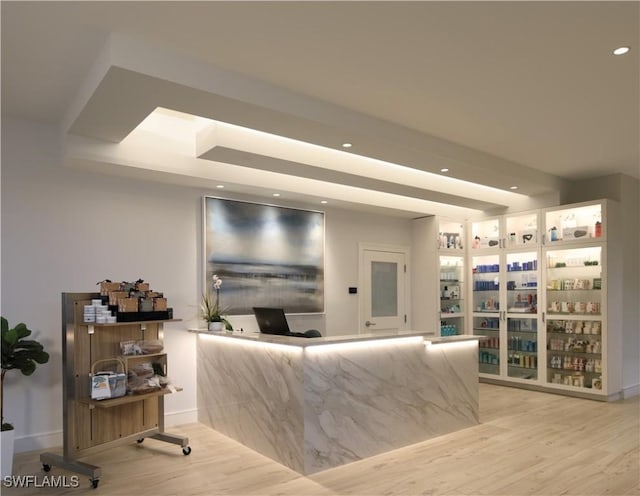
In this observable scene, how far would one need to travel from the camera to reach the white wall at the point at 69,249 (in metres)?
4.42

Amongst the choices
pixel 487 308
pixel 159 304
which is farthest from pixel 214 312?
pixel 487 308

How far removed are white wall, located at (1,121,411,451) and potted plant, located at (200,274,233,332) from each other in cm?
14

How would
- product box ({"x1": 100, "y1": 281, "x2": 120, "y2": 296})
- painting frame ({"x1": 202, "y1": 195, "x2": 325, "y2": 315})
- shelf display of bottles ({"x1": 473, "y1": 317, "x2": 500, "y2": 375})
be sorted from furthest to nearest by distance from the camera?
1. shelf display of bottles ({"x1": 473, "y1": 317, "x2": 500, "y2": 375})
2. painting frame ({"x1": 202, "y1": 195, "x2": 325, "y2": 315})
3. product box ({"x1": 100, "y1": 281, "x2": 120, "y2": 296})

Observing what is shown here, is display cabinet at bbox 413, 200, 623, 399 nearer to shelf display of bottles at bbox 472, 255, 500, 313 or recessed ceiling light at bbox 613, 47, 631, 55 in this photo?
shelf display of bottles at bbox 472, 255, 500, 313

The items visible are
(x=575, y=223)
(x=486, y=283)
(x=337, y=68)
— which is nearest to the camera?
(x=337, y=68)

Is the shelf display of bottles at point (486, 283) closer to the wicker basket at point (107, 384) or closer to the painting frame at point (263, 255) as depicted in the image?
the painting frame at point (263, 255)

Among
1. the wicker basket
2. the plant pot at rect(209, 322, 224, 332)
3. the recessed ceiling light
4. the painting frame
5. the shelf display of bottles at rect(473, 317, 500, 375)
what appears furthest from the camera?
the shelf display of bottles at rect(473, 317, 500, 375)

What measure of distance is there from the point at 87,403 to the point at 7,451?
0.63m

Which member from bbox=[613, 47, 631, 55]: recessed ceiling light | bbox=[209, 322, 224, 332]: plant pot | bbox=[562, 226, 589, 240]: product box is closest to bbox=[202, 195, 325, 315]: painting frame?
bbox=[209, 322, 224, 332]: plant pot

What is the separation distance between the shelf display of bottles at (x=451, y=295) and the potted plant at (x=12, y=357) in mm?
5544

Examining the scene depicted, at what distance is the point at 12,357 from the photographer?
3.88 m

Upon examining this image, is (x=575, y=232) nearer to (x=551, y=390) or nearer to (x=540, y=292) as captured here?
(x=540, y=292)

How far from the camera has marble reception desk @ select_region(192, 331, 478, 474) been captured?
3961 millimetres

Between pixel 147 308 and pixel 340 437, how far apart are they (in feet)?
6.37
